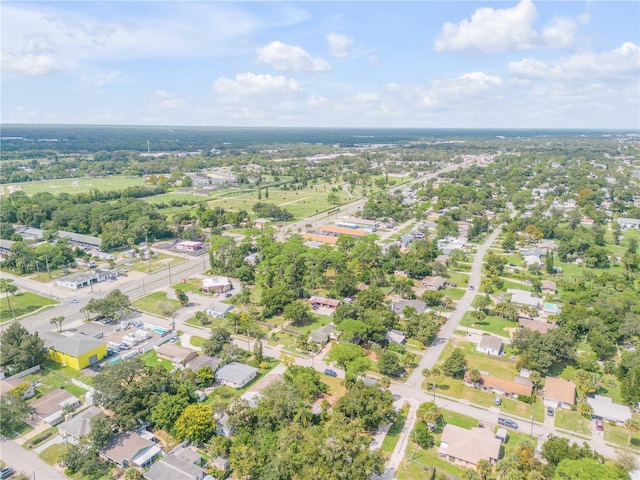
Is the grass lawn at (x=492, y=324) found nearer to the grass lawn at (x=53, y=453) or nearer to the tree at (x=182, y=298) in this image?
the tree at (x=182, y=298)

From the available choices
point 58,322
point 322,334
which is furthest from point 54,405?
point 322,334

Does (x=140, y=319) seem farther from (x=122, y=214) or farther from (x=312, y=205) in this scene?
(x=312, y=205)

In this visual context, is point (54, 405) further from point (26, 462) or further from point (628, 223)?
point (628, 223)

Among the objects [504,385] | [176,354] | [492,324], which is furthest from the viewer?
[492,324]

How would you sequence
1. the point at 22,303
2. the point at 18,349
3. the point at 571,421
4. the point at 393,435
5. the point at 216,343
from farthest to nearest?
the point at 22,303
the point at 216,343
the point at 18,349
the point at 571,421
the point at 393,435

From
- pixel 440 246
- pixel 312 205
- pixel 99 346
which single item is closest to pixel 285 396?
pixel 99 346

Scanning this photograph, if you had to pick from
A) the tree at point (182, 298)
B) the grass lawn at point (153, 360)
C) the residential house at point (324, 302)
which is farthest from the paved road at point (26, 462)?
the residential house at point (324, 302)

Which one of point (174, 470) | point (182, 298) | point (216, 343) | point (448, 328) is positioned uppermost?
point (216, 343)
